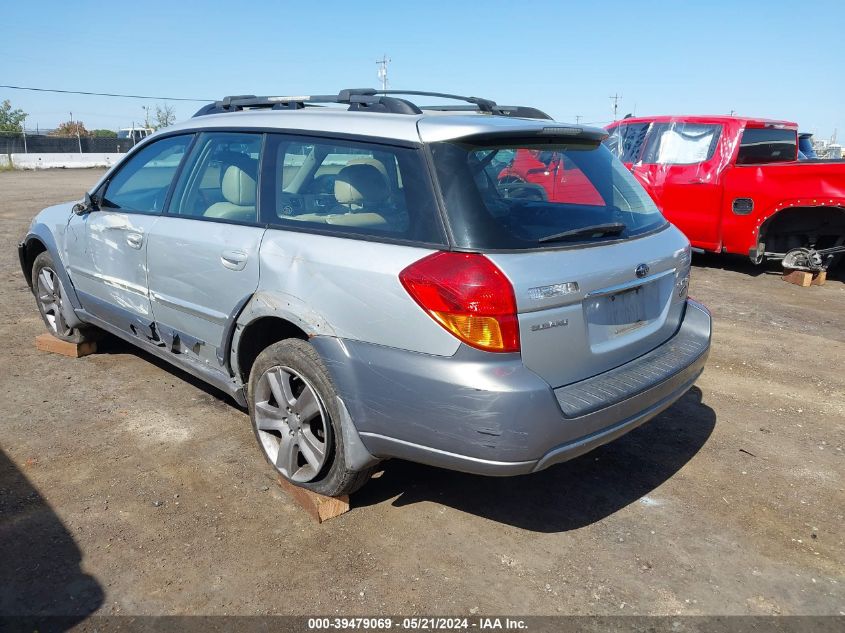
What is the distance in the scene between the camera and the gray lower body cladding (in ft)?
8.23

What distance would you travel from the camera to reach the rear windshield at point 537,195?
8.70 ft

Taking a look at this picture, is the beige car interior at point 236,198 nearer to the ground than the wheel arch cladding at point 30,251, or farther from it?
farther from it

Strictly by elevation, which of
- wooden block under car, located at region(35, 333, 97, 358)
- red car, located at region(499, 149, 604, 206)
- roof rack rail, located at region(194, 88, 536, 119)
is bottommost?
wooden block under car, located at region(35, 333, 97, 358)

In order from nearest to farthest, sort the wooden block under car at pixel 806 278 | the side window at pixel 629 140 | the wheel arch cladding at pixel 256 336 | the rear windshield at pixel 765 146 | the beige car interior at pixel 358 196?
the beige car interior at pixel 358 196 < the wheel arch cladding at pixel 256 336 < the wooden block under car at pixel 806 278 < the rear windshield at pixel 765 146 < the side window at pixel 629 140

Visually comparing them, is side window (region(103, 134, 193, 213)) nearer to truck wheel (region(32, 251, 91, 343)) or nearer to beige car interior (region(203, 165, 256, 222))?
beige car interior (region(203, 165, 256, 222))

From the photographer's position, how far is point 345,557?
288 centimetres

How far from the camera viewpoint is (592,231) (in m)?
2.94

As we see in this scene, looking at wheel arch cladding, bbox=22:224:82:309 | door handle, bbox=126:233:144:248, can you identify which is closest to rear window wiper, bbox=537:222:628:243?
door handle, bbox=126:233:144:248

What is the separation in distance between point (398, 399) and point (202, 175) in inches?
77.2

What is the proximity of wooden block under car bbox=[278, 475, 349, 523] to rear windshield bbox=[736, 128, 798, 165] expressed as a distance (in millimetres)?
7303

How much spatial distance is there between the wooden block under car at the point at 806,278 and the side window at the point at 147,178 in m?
7.39

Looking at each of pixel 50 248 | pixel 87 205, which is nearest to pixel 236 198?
pixel 87 205

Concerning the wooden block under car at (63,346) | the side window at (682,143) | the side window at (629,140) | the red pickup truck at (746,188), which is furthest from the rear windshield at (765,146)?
the wooden block under car at (63,346)

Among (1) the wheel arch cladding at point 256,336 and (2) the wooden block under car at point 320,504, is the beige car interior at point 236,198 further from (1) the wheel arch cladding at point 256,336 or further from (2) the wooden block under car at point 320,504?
(2) the wooden block under car at point 320,504
